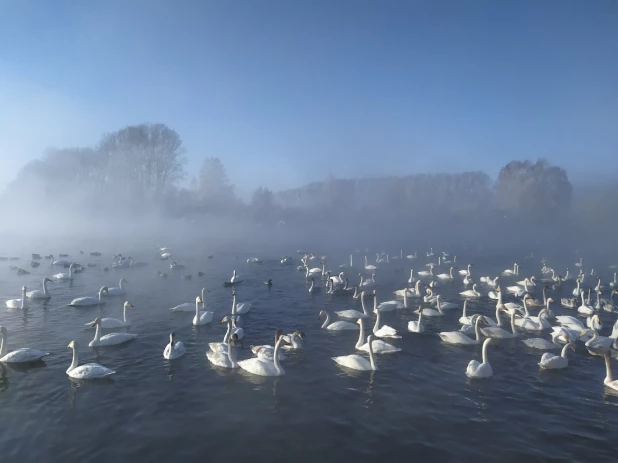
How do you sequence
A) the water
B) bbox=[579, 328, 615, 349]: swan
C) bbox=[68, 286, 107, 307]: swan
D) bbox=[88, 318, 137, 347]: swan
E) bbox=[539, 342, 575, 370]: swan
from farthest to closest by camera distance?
bbox=[68, 286, 107, 307]: swan → bbox=[579, 328, 615, 349]: swan → bbox=[88, 318, 137, 347]: swan → bbox=[539, 342, 575, 370]: swan → the water

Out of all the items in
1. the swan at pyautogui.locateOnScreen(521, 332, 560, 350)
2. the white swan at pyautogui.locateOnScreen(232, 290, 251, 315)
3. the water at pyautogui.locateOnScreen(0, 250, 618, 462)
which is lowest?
the water at pyautogui.locateOnScreen(0, 250, 618, 462)

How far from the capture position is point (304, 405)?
33.1 ft

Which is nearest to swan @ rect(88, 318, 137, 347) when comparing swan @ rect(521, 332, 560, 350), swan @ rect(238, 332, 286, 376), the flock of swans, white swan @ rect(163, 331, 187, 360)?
the flock of swans

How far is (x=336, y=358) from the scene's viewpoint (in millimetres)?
12797

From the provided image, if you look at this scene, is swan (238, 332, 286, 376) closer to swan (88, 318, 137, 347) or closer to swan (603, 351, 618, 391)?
swan (88, 318, 137, 347)

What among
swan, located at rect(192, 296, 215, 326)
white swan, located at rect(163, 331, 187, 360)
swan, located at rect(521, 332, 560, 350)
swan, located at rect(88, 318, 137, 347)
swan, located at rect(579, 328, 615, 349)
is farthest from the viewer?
swan, located at rect(192, 296, 215, 326)

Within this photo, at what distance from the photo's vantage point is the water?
8.31 metres

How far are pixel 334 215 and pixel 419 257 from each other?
70.4 meters

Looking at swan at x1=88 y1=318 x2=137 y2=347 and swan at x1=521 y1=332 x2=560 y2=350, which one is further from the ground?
swan at x1=88 y1=318 x2=137 y2=347

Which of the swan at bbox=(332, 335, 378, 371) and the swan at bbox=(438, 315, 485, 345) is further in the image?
the swan at bbox=(438, 315, 485, 345)

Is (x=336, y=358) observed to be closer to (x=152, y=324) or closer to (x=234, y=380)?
(x=234, y=380)

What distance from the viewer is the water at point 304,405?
831cm

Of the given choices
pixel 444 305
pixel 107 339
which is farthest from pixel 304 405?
pixel 444 305

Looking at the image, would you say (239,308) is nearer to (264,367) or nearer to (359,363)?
(264,367)
